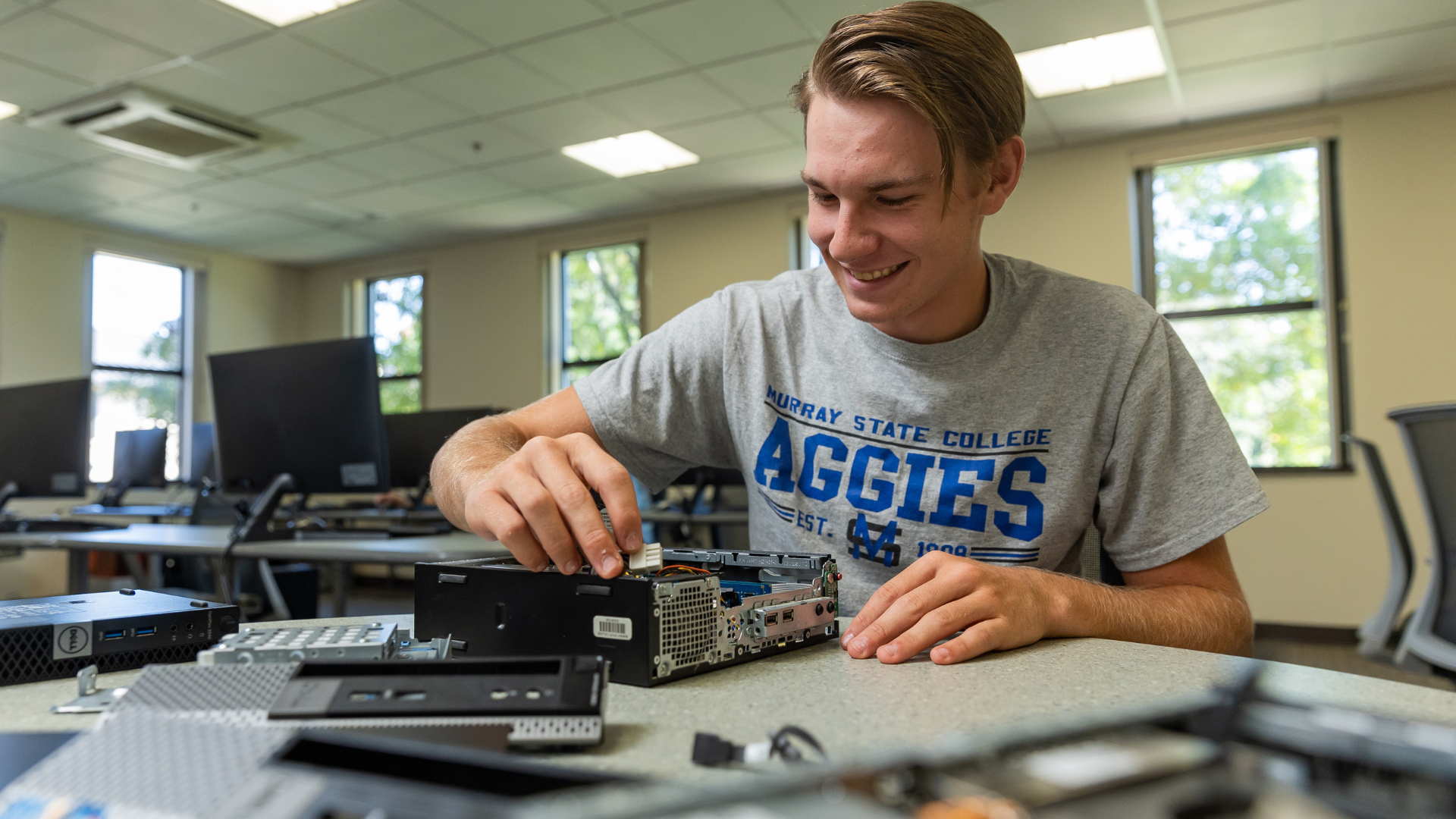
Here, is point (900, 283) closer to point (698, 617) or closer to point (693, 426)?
point (693, 426)

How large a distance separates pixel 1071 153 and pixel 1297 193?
1.17 meters

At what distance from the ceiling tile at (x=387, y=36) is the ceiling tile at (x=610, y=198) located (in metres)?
1.87

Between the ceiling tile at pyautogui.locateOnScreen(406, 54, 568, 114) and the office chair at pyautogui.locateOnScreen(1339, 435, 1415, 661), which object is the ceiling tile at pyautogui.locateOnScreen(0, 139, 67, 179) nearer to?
the ceiling tile at pyautogui.locateOnScreen(406, 54, 568, 114)

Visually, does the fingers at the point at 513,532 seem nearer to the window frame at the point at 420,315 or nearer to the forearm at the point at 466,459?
the forearm at the point at 466,459

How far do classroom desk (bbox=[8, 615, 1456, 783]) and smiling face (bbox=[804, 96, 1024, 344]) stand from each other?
0.45 metres

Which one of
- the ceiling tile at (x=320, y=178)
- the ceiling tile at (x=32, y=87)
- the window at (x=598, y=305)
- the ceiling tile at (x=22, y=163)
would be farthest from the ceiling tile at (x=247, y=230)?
the ceiling tile at (x=32, y=87)

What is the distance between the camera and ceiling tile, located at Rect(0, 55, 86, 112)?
3996 millimetres

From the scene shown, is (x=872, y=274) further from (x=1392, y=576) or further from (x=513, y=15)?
(x=513, y=15)

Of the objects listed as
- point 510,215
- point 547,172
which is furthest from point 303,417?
point 510,215

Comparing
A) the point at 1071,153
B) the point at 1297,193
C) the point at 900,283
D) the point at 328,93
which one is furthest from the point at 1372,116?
the point at 328,93

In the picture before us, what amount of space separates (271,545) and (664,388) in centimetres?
155

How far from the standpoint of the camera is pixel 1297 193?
15.6 ft

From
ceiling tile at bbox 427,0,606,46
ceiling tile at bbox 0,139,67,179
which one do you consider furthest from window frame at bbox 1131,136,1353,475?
ceiling tile at bbox 0,139,67,179

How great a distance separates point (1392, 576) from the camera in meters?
2.67
